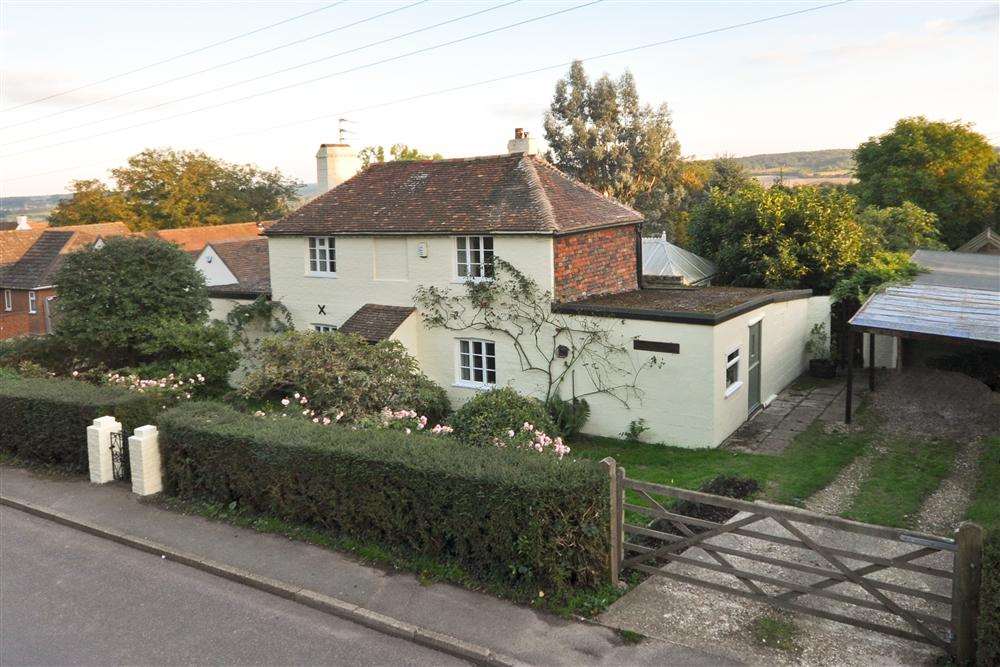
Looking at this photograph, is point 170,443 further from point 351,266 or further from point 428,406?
point 351,266

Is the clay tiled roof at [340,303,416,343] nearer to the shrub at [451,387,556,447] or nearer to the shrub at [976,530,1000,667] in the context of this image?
the shrub at [451,387,556,447]

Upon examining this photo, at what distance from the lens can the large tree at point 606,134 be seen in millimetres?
54062

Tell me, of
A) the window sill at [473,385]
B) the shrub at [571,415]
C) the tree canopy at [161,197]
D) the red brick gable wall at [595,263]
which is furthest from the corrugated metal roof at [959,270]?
the tree canopy at [161,197]

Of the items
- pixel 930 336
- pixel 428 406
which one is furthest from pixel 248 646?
pixel 930 336

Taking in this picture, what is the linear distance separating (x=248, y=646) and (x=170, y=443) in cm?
516

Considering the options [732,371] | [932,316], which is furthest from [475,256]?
[932,316]

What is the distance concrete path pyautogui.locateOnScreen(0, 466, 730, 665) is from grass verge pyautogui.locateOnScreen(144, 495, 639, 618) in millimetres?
114

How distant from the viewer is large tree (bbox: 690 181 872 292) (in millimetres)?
26391

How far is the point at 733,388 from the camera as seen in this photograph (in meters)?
17.3

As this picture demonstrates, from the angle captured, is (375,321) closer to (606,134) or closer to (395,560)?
(395,560)

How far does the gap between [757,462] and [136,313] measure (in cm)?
1493

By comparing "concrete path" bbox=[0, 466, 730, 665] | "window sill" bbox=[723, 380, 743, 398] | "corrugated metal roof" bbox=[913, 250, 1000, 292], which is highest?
"corrugated metal roof" bbox=[913, 250, 1000, 292]

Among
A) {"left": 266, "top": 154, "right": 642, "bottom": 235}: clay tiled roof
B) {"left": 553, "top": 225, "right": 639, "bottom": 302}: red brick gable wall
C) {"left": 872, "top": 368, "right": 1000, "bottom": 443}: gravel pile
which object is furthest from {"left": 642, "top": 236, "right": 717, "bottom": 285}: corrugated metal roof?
{"left": 872, "top": 368, "right": 1000, "bottom": 443}: gravel pile

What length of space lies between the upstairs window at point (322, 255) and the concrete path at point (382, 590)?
10062 mm
